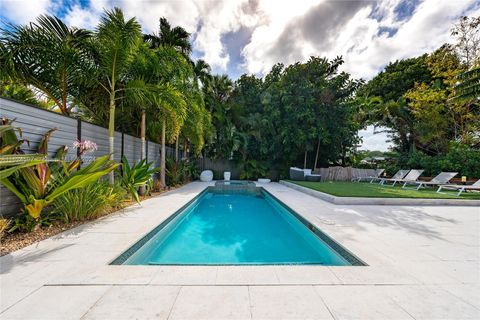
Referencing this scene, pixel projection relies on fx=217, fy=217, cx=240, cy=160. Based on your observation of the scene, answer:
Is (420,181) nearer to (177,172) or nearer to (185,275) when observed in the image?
(177,172)

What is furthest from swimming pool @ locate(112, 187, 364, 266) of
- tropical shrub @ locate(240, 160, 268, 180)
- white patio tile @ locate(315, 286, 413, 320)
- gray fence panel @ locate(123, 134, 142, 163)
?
tropical shrub @ locate(240, 160, 268, 180)

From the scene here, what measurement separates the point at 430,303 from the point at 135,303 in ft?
8.91

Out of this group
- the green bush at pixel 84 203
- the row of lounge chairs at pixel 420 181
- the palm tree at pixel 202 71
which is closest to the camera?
the green bush at pixel 84 203

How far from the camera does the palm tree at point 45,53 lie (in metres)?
5.09

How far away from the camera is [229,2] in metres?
8.27

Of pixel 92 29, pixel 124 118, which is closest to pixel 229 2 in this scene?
pixel 92 29

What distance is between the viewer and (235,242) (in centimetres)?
456

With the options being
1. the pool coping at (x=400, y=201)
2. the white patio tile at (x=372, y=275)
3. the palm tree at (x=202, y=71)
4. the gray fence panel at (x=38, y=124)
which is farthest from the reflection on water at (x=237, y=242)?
the palm tree at (x=202, y=71)

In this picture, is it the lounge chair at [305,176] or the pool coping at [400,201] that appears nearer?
the pool coping at [400,201]

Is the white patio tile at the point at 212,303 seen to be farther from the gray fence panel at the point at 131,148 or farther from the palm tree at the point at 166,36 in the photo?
the palm tree at the point at 166,36

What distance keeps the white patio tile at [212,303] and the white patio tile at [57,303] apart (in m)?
0.80

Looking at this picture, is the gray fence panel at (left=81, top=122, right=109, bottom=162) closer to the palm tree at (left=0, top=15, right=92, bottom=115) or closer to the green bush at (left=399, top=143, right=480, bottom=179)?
the palm tree at (left=0, top=15, right=92, bottom=115)

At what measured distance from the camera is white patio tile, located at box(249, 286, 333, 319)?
1822 millimetres

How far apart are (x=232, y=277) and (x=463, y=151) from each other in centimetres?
1531
